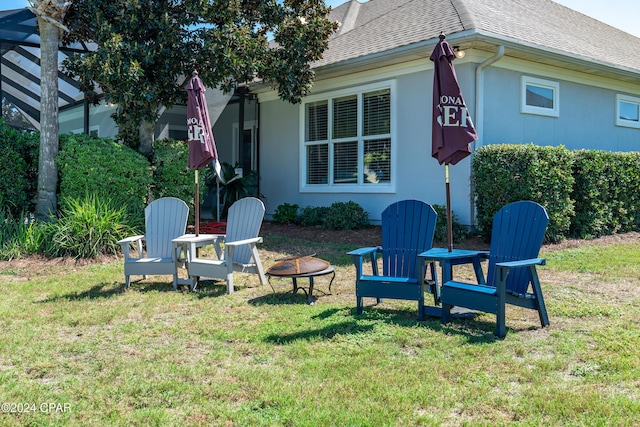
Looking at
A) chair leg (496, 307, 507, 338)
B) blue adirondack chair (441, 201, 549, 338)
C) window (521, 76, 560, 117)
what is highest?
window (521, 76, 560, 117)

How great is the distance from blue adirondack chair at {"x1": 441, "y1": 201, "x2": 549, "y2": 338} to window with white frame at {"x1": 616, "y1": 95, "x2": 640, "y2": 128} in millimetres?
8936

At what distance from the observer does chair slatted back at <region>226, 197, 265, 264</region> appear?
620 cm

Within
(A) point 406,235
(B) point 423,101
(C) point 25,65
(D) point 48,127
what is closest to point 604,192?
(B) point 423,101

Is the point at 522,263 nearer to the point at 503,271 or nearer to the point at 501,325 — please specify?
the point at 503,271

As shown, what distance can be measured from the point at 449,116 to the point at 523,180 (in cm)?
406

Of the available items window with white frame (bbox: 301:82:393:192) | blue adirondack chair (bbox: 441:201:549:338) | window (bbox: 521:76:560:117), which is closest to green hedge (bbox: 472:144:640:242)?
window (bbox: 521:76:560:117)

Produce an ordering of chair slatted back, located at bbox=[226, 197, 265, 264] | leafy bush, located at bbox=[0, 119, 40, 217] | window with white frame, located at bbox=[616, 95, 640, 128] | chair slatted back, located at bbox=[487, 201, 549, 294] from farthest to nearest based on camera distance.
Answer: window with white frame, located at bbox=[616, 95, 640, 128] → leafy bush, located at bbox=[0, 119, 40, 217] → chair slatted back, located at bbox=[226, 197, 265, 264] → chair slatted back, located at bbox=[487, 201, 549, 294]

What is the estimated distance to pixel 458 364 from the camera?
349 cm

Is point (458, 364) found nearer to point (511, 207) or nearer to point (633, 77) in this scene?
point (511, 207)

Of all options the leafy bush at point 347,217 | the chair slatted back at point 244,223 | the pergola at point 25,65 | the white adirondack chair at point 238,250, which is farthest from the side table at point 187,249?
the pergola at point 25,65

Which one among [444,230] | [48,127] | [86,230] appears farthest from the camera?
[444,230]

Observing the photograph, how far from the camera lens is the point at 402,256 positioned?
16.5 ft

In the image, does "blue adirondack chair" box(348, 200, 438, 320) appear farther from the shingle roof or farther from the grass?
the shingle roof

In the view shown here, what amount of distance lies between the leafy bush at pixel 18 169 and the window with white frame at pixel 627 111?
11.5m
